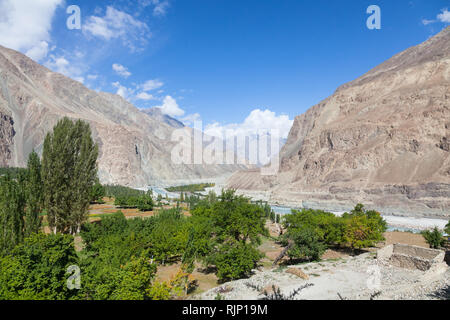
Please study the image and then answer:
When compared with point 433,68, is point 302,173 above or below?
below

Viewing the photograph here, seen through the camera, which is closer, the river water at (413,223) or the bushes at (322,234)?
the bushes at (322,234)

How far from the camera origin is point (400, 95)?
126 meters

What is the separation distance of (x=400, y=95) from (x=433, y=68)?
20352 millimetres

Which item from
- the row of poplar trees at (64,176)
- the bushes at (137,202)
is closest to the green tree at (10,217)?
the row of poplar trees at (64,176)

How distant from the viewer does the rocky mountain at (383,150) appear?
9244 centimetres

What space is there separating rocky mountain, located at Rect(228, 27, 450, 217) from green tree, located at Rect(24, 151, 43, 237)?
99.1 m

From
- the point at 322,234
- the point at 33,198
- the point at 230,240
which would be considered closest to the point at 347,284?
the point at 230,240

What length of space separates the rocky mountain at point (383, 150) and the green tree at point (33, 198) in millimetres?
99081

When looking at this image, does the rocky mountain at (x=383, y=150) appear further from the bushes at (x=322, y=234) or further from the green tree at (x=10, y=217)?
the green tree at (x=10, y=217)

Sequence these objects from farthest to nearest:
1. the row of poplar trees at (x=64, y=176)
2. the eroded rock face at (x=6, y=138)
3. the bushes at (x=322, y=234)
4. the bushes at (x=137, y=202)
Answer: the eroded rock face at (x=6, y=138), the bushes at (x=137, y=202), the row of poplar trees at (x=64, y=176), the bushes at (x=322, y=234)
